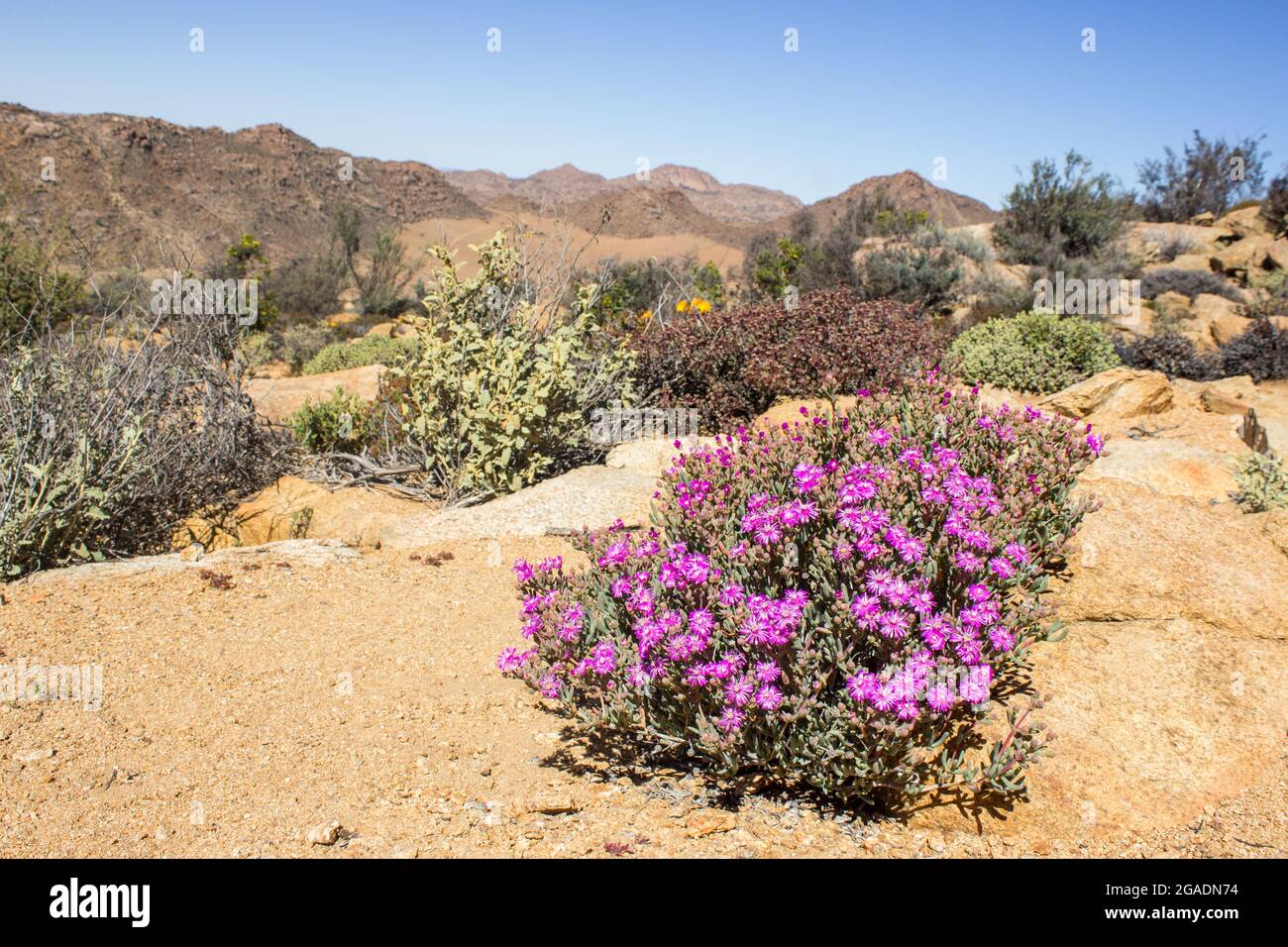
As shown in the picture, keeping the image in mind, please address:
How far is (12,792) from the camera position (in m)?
2.72

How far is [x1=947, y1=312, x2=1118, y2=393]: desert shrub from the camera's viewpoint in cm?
900

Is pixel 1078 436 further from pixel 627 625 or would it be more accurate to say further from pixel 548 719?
pixel 548 719

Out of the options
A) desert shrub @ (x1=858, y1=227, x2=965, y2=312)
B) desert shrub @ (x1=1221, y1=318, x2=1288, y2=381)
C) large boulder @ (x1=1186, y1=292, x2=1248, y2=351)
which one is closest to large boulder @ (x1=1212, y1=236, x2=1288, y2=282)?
large boulder @ (x1=1186, y1=292, x2=1248, y2=351)

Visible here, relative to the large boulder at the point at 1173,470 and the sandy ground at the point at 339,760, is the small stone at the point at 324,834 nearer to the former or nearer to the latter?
the sandy ground at the point at 339,760

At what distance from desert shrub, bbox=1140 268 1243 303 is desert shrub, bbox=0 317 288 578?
1545 cm

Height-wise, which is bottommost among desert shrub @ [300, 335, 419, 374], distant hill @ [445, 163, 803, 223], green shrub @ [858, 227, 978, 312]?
desert shrub @ [300, 335, 419, 374]

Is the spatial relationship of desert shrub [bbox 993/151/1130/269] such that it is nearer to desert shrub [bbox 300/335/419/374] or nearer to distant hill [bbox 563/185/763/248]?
desert shrub [bbox 300/335/419/374]

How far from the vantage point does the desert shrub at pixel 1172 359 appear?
33.3 ft

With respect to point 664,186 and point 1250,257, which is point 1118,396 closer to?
point 1250,257

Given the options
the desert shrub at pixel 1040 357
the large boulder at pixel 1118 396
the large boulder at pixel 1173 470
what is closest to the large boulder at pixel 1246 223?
the desert shrub at pixel 1040 357

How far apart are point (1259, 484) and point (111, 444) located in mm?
6806

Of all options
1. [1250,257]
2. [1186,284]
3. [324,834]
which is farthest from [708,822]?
[1250,257]

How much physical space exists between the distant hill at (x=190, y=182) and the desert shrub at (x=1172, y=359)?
27.8 meters
